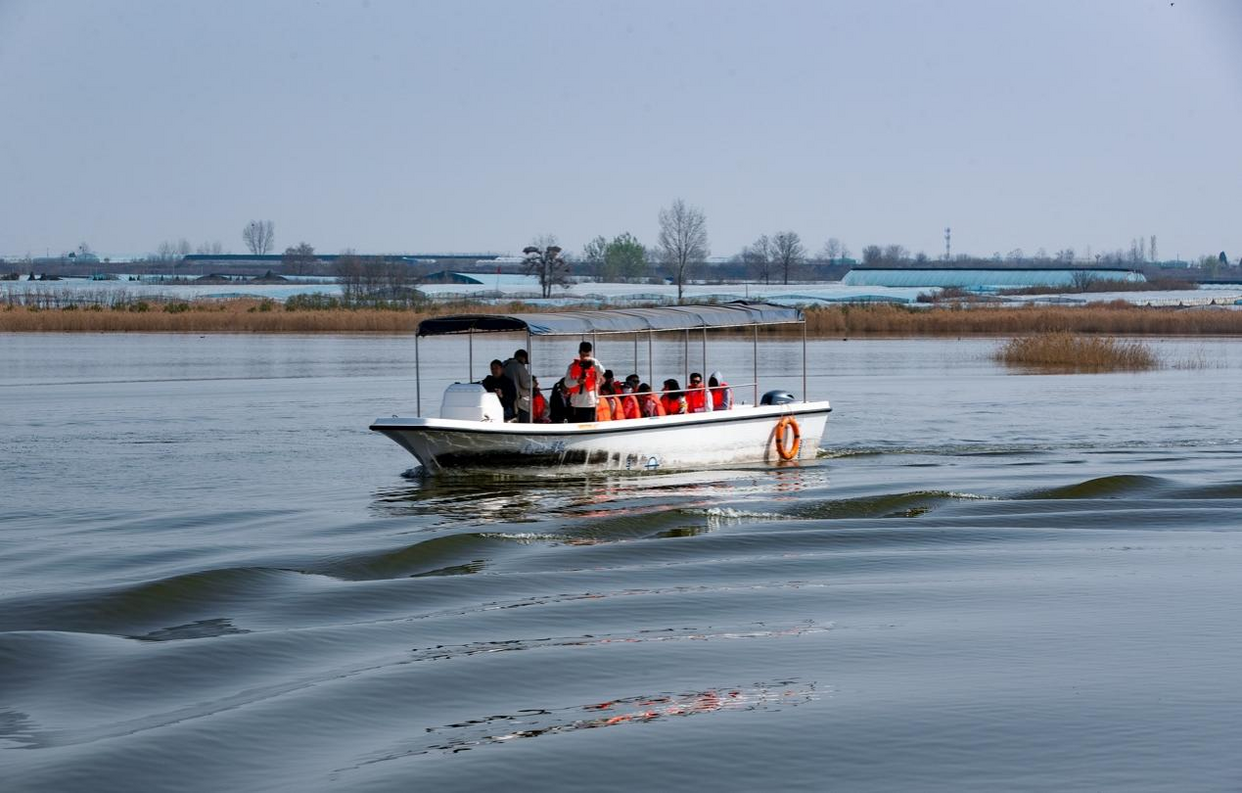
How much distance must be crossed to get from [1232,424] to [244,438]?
64.5 ft

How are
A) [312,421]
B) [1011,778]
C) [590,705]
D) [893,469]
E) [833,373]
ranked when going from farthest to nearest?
[833,373], [312,421], [893,469], [590,705], [1011,778]

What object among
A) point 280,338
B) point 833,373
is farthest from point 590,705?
point 280,338

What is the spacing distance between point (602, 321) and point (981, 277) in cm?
12933

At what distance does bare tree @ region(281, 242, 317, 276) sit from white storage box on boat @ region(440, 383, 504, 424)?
→ 144 m

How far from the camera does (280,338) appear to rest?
6900 cm

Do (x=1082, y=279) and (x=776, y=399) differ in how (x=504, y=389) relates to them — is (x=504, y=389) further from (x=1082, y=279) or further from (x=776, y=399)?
(x=1082, y=279)

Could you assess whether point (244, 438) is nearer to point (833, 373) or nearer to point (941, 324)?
point (833, 373)

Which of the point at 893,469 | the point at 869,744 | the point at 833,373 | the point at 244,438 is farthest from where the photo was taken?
the point at 833,373

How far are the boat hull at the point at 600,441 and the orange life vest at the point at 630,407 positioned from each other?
49 cm

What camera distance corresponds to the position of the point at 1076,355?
51.5 metres

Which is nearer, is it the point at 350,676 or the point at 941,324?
the point at 350,676

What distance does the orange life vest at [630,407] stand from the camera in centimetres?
2220

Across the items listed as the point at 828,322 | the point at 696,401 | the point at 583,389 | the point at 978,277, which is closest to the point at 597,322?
the point at 583,389

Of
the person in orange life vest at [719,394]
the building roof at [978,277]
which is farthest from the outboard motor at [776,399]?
the building roof at [978,277]
